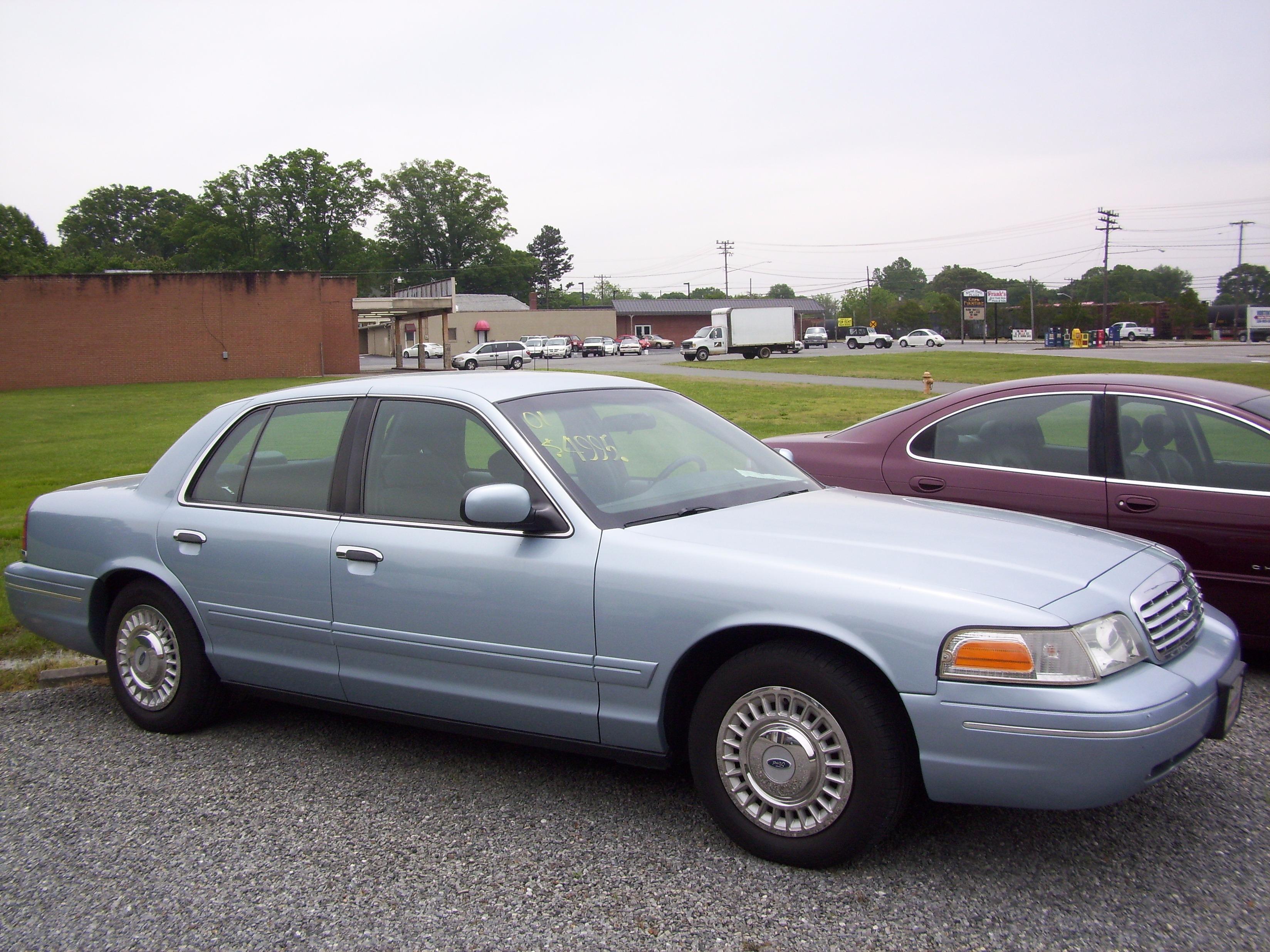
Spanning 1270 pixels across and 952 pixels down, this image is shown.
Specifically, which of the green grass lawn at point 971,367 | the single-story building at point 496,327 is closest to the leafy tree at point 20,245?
the single-story building at point 496,327

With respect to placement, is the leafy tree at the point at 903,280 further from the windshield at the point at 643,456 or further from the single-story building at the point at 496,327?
the windshield at the point at 643,456

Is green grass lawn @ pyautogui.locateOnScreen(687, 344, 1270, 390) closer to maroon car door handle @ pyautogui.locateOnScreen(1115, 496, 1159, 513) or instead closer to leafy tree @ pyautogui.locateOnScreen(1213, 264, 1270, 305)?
maroon car door handle @ pyautogui.locateOnScreen(1115, 496, 1159, 513)

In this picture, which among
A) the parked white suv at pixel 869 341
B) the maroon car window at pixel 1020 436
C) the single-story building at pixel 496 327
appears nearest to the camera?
the maroon car window at pixel 1020 436

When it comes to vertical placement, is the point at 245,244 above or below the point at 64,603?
above

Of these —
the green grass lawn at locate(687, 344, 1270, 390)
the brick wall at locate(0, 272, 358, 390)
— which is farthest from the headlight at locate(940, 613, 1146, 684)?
the brick wall at locate(0, 272, 358, 390)

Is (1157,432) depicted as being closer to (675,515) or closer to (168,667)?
(675,515)

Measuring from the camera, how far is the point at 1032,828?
3461mm

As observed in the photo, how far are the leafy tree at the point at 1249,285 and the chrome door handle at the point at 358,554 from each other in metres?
131

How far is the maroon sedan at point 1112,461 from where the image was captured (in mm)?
4867

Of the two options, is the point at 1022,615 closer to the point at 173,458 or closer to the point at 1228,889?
the point at 1228,889

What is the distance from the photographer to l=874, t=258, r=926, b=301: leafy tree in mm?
169375

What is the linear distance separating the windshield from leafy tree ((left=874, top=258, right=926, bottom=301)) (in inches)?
6209

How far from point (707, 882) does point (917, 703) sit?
2.79ft

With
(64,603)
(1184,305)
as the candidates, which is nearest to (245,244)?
(1184,305)
